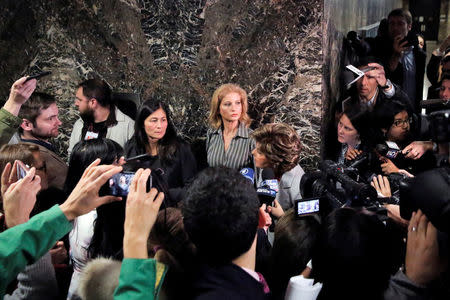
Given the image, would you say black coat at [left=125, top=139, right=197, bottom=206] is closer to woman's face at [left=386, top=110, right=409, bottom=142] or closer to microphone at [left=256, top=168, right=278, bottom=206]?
microphone at [left=256, top=168, right=278, bottom=206]

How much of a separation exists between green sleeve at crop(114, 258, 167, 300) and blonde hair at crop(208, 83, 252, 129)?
2.30 m

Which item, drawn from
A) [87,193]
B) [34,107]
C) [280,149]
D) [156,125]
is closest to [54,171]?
[34,107]

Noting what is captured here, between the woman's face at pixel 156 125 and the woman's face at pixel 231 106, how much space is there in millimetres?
465

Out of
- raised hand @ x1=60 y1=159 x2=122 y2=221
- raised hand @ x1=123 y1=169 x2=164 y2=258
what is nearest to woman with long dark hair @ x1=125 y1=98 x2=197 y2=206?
raised hand @ x1=60 y1=159 x2=122 y2=221

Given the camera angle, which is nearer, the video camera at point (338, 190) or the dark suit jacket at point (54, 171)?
the video camera at point (338, 190)

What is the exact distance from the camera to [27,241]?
1.15 meters

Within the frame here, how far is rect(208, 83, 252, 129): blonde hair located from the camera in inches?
129

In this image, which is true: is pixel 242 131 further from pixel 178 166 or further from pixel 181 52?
pixel 181 52

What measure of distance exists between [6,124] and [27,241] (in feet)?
4.19

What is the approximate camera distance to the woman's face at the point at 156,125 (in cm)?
312

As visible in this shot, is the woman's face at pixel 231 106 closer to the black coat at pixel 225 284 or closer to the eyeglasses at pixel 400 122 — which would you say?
the eyeglasses at pixel 400 122

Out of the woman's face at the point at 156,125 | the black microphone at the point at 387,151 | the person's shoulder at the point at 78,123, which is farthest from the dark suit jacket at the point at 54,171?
the black microphone at the point at 387,151

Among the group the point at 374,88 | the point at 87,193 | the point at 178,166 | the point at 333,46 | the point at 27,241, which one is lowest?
the point at 178,166

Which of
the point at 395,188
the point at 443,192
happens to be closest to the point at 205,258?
the point at 443,192
